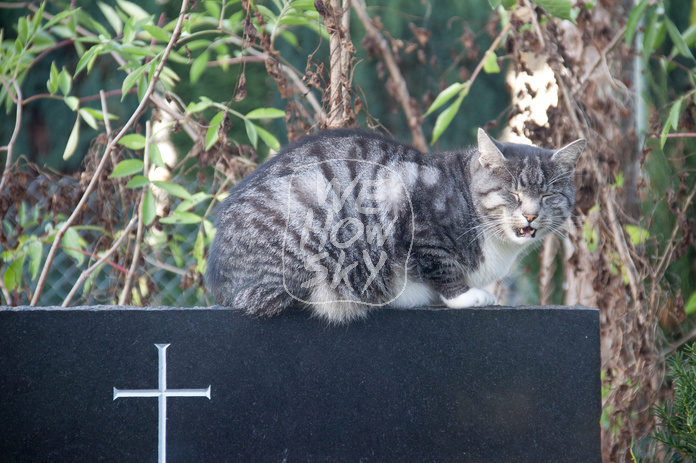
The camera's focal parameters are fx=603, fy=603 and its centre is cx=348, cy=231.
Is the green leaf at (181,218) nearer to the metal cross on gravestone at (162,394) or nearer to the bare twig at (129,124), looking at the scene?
the bare twig at (129,124)

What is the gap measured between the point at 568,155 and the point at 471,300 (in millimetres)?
588

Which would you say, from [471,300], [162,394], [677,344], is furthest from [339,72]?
[677,344]

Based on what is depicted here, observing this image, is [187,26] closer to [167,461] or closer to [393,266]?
[393,266]

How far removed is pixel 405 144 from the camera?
208 centimetres

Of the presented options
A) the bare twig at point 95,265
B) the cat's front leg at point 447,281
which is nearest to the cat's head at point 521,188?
the cat's front leg at point 447,281

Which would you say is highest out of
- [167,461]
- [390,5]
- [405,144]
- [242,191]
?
[390,5]

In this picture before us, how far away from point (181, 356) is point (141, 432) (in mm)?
237

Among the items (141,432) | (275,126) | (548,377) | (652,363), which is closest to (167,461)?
(141,432)

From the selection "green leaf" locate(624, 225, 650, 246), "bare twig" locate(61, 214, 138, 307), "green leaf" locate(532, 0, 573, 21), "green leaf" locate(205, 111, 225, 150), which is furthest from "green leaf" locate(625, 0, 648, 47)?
"bare twig" locate(61, 214, 138, 307)

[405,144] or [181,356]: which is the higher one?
[405,144]

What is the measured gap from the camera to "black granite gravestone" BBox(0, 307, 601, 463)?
5.62 feet

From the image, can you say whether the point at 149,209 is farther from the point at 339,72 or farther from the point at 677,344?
the point at 677,344

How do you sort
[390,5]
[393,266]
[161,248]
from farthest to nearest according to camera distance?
[390,5] < [161,248] < [393,266]

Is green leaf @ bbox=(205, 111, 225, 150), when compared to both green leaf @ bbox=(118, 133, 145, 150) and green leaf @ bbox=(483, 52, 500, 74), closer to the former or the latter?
green leaf @ bbox=(118, 133, 145, 150)
